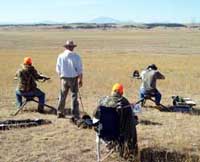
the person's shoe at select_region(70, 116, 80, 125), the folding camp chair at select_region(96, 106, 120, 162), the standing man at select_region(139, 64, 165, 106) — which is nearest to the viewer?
the folding camp chair at select_region(96, 106, 120, 162)

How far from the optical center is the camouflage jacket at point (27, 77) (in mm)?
12406

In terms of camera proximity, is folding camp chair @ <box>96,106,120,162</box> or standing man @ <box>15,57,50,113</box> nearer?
folding camp chair @ <box>96,106,120,162</box>

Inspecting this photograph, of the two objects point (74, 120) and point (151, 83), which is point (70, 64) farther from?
point (151, 83)

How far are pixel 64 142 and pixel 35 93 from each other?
3.63 m

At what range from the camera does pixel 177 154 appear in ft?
27.6

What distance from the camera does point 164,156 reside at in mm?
8312

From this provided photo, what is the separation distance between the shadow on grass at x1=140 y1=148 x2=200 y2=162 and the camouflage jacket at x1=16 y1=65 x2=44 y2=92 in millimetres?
4793

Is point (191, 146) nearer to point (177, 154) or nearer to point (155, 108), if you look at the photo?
point (177, 154)

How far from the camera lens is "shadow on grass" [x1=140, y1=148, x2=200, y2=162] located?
26.7 ft

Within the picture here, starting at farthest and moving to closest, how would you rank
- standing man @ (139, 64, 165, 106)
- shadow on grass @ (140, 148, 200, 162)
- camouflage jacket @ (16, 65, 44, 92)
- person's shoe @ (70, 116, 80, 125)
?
standing man @ (139, 64, 165, 106), camouflage jacket @ (16, 65, 44, 92), person's shoe @ (70, 116, 80, 125), shadow on grass @ (140, 148, 200, 162)

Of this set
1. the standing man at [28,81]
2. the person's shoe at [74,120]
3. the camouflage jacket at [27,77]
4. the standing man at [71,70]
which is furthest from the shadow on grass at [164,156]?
the camouflage jacket at [27,77]

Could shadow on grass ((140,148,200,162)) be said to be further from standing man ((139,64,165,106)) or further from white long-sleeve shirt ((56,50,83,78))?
standing man ((139,64,165,106))

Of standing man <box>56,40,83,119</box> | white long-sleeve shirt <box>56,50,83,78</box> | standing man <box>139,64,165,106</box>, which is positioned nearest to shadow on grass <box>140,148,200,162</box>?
standing man <box>56,40,83,119</box>

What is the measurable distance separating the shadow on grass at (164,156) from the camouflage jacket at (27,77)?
4.79 meters
